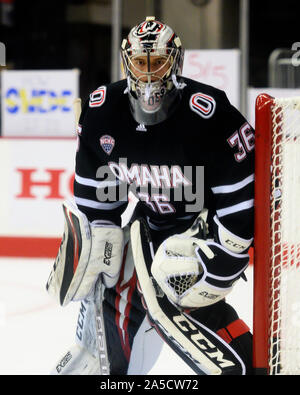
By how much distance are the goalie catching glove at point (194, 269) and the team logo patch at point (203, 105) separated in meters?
0.28

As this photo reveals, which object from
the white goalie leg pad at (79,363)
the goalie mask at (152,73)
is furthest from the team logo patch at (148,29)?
the white goalie leg pad at (79,363)

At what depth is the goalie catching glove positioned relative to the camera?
1.59 m

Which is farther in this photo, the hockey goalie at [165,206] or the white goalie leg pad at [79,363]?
the white goalie leg pad at [79,363]

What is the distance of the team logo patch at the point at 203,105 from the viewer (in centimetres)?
157

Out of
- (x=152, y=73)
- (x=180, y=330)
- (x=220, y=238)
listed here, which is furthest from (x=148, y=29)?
(x=180, y=330)

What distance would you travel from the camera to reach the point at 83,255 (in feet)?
5.68

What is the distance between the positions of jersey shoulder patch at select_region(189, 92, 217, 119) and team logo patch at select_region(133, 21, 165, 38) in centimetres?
17

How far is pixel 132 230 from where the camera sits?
5.59 feet

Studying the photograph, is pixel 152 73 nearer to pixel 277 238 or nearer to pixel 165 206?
pixel 165 206

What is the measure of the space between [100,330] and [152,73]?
2.22 ft

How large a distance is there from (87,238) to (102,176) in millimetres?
156

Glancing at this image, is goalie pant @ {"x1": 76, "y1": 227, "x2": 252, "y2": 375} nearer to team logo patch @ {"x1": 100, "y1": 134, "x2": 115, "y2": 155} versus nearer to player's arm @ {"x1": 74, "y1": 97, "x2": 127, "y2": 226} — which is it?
player's arm @ {"x1": 74, "y1": 97, "x2": 127, "y2": 226}
